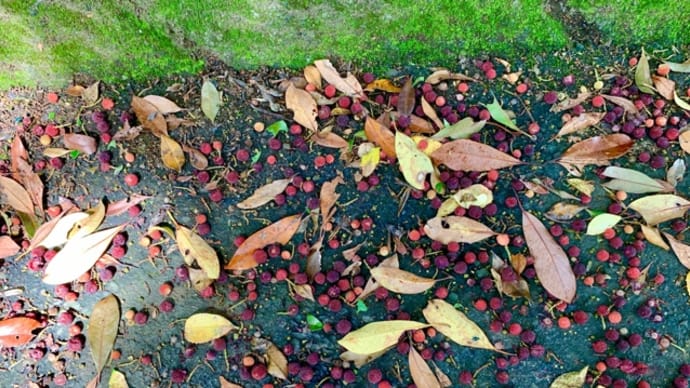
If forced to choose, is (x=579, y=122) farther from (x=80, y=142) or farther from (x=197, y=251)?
(x=80, y=142)

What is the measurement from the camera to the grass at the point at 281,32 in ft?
7.26

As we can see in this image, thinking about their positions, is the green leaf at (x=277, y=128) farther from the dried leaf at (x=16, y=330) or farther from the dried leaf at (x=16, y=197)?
the dried leaf at (x=16, y=330)

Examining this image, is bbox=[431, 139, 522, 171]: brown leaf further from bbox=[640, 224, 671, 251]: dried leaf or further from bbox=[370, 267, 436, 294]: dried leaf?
bbox=[640, 224, 671, 251]: dried leaf

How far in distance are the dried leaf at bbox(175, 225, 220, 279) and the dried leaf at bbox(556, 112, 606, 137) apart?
5.31 feet

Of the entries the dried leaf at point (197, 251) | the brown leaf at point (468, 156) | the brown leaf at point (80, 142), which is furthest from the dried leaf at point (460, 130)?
the brown leaf at point (80, 142)

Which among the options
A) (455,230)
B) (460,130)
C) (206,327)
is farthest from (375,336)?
(460,130)

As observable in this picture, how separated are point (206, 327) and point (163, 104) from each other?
101 centimetres

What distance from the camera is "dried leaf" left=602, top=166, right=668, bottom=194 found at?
2209 millimetres

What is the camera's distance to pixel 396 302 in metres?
2.14

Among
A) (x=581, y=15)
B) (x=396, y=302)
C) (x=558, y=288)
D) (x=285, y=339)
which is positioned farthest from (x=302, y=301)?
(x=581, y=15)

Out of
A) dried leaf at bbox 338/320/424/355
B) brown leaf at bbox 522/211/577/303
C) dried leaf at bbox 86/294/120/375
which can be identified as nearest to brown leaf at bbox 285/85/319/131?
dried leaf at bbox 338/320/424/355

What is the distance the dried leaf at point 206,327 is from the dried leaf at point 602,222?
1.61 metres

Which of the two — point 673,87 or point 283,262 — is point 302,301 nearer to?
point 283,262

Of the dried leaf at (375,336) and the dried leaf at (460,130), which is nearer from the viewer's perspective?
the dried leaf at (375,336)
